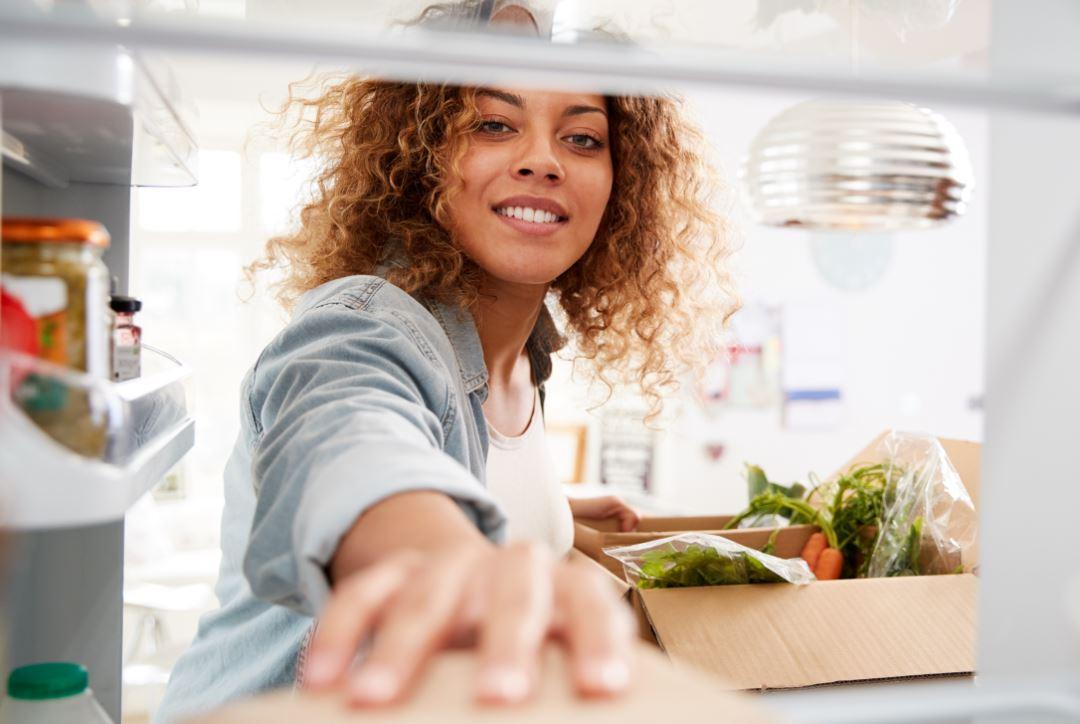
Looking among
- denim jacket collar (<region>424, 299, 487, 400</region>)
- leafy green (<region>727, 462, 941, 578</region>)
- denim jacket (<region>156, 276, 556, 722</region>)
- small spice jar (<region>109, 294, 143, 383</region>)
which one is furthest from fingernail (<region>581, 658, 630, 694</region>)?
leafy green (<region>727, 462, 941, 578</region>)

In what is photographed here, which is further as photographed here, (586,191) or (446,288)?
(586,191)

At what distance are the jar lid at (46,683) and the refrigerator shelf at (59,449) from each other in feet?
1.17

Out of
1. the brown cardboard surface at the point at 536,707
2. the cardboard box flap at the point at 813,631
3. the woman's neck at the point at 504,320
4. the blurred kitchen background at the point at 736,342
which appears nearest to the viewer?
the brown cardboard surface at the point at 536,707

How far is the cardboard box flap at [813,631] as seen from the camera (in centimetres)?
117

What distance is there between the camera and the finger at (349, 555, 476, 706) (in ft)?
1.16

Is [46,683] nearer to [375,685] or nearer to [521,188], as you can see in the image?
[375,685]

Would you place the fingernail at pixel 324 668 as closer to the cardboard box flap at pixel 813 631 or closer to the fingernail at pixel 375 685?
the fingernail at pixel 375 685

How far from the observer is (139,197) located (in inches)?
229

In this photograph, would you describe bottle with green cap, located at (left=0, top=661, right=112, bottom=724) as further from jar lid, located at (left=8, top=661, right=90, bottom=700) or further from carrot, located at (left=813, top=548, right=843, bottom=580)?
carrot, located at (left=813, top=548, right=843, bottom=580)

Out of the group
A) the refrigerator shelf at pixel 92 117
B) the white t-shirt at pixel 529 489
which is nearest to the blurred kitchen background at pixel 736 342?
the white t-shirt at pixel 529 489

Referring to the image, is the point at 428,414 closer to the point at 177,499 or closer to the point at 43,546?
the point at 43,546

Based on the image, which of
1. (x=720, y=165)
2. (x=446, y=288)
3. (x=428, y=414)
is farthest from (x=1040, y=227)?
(x=720, y=165)

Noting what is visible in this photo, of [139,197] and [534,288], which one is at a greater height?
[139,197]

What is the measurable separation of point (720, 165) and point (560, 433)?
408 cm
